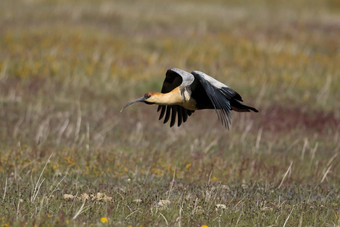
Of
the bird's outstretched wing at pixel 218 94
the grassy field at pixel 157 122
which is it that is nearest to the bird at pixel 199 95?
the bird's outstretched wing at pixel 218 94

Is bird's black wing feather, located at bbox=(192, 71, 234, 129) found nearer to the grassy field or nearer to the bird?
the bird

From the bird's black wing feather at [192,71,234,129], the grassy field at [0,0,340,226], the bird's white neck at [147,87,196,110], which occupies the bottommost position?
the grassy field at [0,0,340,226]

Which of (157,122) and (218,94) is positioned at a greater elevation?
(218,94)

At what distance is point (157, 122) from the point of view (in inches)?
470

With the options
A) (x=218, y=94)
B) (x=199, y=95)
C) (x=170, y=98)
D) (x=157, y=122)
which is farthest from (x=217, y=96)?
(x=157, y=122)

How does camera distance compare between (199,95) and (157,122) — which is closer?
(199,95)

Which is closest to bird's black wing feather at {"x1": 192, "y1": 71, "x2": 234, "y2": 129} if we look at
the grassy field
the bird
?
the bird

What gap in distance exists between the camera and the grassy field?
5609 mm

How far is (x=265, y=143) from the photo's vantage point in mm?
10180

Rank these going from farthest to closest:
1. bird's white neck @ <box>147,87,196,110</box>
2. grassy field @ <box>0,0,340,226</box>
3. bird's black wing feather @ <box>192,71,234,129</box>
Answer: bird's white neck @ <box>147,87,196,110</box>
bird's black wing feather @ <box>192,71,234,129</box>
grassy field @ <box>0,0,340,226</box>

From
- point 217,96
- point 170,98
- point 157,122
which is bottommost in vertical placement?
point 157,122

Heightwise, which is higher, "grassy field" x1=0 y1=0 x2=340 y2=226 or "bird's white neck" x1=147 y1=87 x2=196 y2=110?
"bird's white neck" x1=147 y1=87 x2=196 y2=110

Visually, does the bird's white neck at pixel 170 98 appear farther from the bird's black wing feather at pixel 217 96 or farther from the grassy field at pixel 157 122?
the grassy field at pixel 157 122

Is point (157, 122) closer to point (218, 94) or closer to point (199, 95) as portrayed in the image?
point (199, 95)
